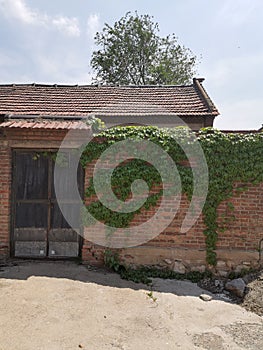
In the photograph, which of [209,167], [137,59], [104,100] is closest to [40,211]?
[209,167]

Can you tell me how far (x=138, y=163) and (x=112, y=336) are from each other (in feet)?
9.92

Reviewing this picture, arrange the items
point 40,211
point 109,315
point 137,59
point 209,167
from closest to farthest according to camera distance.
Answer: point 109,315
point 209,167
point 40,211
point 137,59

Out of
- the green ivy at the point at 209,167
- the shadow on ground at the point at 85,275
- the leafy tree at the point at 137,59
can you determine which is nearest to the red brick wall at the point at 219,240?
the green ivy at the point at 209,167

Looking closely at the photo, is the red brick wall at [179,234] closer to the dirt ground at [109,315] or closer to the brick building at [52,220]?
the brick building at [52,220]

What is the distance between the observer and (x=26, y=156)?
5871 millimetres

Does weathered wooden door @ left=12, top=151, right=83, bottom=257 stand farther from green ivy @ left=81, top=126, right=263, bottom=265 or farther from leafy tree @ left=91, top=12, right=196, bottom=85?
leafy tree @ left=91, top=12, right=196, bottom=85

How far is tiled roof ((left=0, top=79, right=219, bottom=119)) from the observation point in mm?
7652

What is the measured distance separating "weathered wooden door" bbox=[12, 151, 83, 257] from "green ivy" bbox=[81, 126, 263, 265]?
675 mm

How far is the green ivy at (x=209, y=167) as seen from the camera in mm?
5453

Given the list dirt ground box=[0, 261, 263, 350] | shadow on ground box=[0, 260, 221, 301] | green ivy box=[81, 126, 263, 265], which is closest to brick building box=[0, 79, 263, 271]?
green ivy box=[81, 126, 263, 265]

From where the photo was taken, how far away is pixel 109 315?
3.96 m

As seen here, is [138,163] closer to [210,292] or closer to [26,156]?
[26,156]

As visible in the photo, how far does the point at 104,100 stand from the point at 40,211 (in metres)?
4.35

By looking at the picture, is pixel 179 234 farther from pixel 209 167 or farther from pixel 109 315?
pixel 109 315
